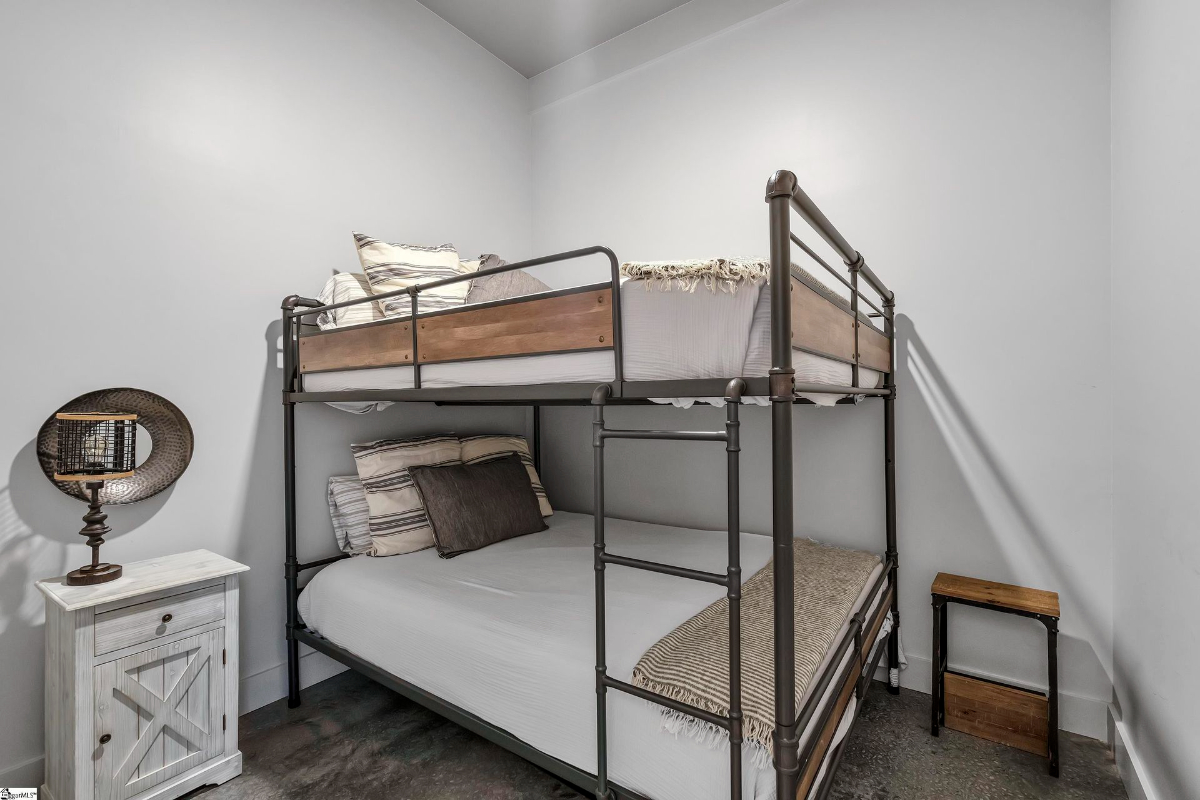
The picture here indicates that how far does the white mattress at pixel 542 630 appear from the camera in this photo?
48.1 inches

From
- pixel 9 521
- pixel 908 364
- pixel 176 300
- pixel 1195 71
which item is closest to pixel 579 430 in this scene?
pixel 908 364

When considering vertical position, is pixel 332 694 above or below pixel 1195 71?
below

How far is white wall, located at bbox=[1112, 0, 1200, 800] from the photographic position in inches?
49.3

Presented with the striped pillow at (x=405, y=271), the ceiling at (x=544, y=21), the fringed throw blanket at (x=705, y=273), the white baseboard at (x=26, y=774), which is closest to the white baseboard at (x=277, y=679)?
the white baseboard at (x=26, y=774)

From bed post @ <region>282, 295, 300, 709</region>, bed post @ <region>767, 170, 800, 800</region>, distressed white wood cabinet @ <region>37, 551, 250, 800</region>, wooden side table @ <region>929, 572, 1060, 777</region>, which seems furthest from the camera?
bed post @ <region>282, 295, 300, 709</region>

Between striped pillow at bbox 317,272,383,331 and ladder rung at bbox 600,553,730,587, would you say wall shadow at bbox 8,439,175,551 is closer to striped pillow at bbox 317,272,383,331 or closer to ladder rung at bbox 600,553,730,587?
striped pillow at bbox 317,272,383,331

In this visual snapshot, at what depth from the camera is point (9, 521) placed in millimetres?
1607

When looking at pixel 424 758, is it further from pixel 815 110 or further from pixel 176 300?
pixel 815 110

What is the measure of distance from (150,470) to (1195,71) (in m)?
3.02

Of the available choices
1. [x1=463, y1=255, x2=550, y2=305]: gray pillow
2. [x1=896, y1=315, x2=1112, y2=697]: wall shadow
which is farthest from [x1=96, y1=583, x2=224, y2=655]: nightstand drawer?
[x1=896, y1=315, x2=1112, y2=697]: wall shadow

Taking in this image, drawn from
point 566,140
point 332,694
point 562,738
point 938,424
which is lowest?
point 332,694

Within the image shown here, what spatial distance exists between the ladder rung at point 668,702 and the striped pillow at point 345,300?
1444mm

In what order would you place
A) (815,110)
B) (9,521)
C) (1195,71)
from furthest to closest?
(815,110), (9,521), (1195,71)

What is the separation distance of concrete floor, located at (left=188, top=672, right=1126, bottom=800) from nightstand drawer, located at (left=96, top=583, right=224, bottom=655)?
0.51m
